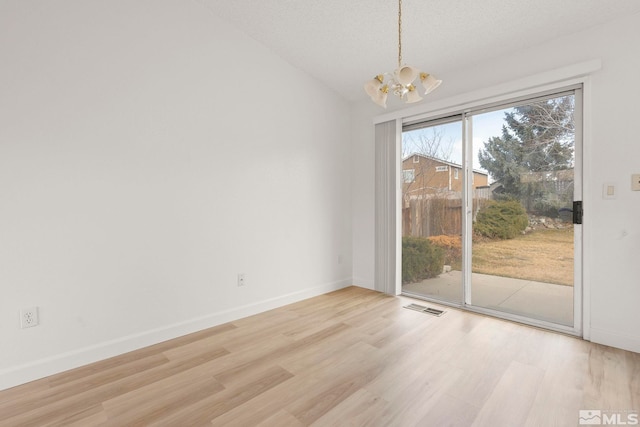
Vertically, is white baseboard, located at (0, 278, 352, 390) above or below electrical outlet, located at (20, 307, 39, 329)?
below

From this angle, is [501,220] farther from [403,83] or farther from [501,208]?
[403,83]

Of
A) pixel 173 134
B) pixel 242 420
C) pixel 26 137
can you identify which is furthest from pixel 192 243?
pixel 242 420

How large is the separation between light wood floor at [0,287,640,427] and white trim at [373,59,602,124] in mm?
2283

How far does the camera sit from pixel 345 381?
202 cm

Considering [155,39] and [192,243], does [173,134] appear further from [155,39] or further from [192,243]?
[192,243]

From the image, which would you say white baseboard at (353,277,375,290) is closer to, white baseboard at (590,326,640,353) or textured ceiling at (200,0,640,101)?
white baseboard at (590,326,640,353)

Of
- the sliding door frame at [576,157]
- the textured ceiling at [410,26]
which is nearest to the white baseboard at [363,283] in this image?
the sliding door frame at [576,157]

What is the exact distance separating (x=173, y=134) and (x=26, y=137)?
98 cm

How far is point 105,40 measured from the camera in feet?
7.77

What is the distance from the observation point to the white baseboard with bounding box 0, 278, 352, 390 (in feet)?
6.73

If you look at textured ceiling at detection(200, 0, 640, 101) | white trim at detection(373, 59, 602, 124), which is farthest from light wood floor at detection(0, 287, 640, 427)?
textured ceiling at detection(200, 0, 640, 101)

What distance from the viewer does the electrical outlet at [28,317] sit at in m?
2.06

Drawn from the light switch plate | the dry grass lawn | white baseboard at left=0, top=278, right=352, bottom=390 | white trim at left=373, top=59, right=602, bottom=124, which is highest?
white trim at left=373, top=59, right=602, bottom=124

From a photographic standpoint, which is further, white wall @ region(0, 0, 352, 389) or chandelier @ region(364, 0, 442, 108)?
white wall @ region(0, 0, 352, 389)
